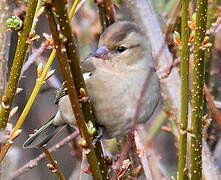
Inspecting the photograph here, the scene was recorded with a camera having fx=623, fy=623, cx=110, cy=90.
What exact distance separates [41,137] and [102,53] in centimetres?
55

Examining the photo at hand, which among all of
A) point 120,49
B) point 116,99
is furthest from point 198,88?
point 120,49

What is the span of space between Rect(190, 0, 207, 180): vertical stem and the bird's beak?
84 centimetres

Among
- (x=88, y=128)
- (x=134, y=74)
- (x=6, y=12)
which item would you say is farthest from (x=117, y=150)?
(x=88, y=128)

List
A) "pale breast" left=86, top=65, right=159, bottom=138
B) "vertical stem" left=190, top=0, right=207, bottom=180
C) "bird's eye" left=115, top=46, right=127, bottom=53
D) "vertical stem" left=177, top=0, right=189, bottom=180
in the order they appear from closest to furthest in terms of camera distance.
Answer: "vertical stem" left=190, top=0, right=207, bottom=180, "vertical stem" left=177, top=0, right=189, bottom=180, "pale breast" left=86, top=65, right=159, bottom=138, "bird's eye" left=115, top=46, right=127, bottom=53

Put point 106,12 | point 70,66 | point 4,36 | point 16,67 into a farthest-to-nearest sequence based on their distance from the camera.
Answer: point 106,12 → point 4,36 → point 16,67 → point 70,66

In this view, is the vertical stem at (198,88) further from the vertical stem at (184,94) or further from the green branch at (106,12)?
the green branch at (106,12)

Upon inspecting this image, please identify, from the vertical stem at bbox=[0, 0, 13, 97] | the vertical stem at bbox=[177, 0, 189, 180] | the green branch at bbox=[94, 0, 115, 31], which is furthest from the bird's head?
the vertical stem at bbox=[177, 0, 189, 180]

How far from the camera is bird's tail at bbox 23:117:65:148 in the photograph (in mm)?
2965

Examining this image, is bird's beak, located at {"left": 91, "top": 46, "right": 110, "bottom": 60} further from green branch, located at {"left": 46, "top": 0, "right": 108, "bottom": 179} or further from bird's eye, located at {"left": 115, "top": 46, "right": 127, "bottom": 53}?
green branch, located at {"left": 46, "top": 0, "right": 108, "bottom": 179}

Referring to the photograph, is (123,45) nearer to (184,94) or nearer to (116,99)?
(116,99)

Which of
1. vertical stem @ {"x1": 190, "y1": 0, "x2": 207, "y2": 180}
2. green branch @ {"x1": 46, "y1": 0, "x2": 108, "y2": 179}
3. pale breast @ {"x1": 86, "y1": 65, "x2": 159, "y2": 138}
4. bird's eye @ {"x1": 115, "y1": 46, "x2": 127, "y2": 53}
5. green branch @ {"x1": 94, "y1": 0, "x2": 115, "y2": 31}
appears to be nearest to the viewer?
green branch @ {"x1": 46, "y1": 0, "x2": 108, "y2": 179}

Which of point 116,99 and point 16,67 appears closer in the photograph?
point 16,67

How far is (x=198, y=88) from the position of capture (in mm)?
2064

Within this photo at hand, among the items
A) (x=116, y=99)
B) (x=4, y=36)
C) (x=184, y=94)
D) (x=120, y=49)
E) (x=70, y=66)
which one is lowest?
(x=116, y=99)
